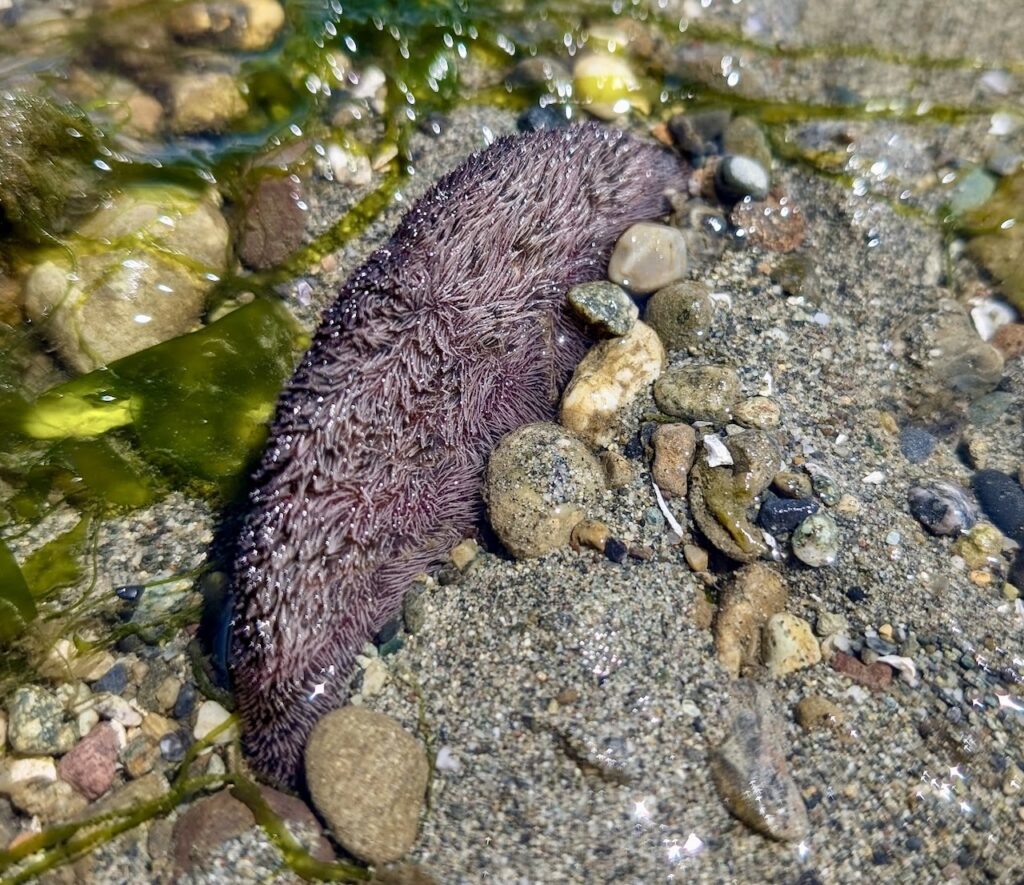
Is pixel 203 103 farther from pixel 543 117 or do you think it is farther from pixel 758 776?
pixel 758 776

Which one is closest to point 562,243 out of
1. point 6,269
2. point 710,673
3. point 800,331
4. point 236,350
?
point 800,331

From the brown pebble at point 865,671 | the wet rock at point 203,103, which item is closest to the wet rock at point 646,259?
the brown pebble at point 865,671

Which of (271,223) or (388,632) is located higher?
(271,223)

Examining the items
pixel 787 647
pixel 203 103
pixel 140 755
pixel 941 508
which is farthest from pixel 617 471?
pixel 203 103

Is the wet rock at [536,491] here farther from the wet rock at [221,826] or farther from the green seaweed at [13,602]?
the green seaweed at [13,602]

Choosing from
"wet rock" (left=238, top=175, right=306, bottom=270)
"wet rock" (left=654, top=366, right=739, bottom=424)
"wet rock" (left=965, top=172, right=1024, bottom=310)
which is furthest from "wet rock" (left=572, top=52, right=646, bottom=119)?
"wet rock" (left=965, top=172, right=1024, bottom=310)

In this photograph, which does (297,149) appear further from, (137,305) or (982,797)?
(982,797)

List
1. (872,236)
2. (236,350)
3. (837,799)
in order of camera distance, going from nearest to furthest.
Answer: (837,799), (236,350), (872,236)
